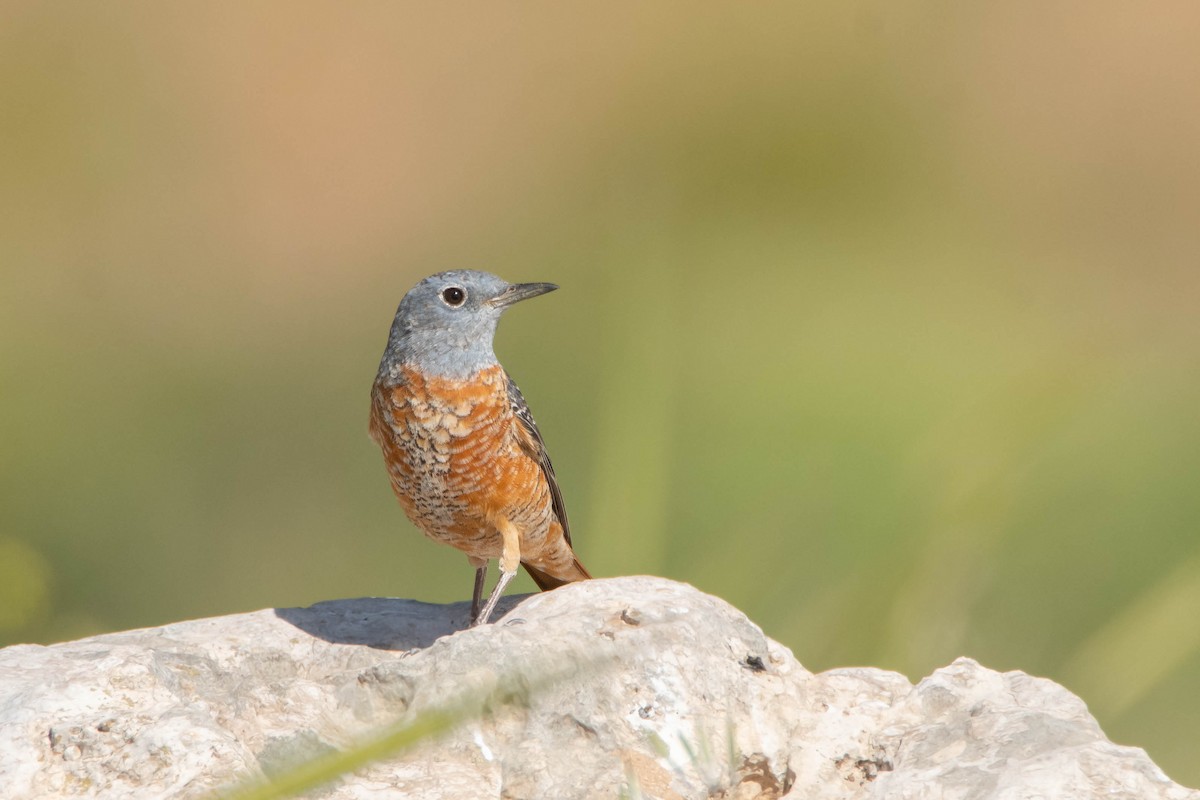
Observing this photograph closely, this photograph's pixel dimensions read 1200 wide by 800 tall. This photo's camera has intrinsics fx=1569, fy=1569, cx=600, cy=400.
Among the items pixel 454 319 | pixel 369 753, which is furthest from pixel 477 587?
pixel 369 753

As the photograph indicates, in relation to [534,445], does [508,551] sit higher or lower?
lower

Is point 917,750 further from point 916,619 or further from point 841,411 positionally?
point 841,411

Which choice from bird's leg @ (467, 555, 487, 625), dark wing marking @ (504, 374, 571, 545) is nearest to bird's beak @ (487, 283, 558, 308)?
dark wing marking @ (504, 374, 571, 545)

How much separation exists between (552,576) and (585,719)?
2.77 m

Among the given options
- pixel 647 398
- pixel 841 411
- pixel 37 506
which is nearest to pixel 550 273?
pixel 841 411

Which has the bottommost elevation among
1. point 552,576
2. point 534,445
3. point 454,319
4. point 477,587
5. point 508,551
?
point 552,576

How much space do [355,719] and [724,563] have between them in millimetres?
1183

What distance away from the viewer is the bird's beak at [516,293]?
5.78 metres

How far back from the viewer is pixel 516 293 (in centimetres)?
583

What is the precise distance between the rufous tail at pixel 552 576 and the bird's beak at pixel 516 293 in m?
1.30

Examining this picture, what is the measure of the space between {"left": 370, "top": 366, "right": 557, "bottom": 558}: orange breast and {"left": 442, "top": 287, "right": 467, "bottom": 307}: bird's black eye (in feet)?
0.93

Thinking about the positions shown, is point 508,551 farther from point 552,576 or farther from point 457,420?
point 552,576

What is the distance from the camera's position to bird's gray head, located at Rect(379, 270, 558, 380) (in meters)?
5.83

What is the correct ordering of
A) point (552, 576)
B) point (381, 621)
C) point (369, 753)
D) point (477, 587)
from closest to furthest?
1. point (369, 753)
2. point (381, 621)
3. point (477, 587)
4. point (552, 576)
